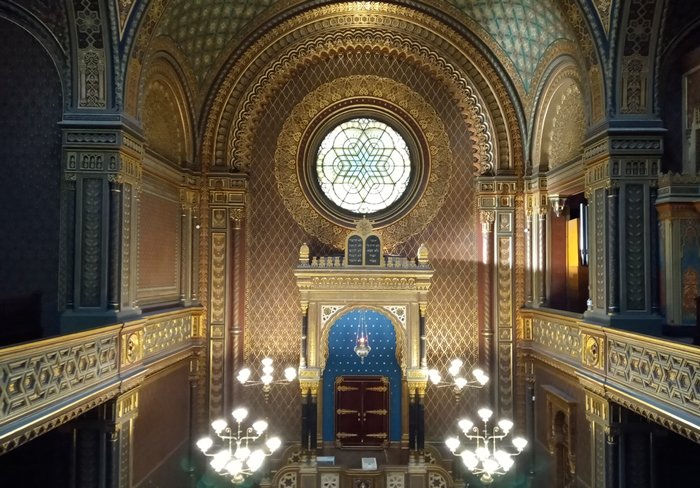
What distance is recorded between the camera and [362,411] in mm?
12219

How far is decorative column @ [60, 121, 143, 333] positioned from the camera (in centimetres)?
818

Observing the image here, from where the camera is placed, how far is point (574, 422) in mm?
9797

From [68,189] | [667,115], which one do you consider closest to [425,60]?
[667,115]

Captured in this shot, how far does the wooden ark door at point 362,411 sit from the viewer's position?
12.1 meters

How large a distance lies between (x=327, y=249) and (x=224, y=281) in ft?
7.77

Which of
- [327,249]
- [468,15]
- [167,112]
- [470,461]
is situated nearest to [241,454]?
[470,461]

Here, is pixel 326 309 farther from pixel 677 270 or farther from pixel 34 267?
pixel 677 270

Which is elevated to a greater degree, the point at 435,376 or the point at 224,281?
the point at 224,281

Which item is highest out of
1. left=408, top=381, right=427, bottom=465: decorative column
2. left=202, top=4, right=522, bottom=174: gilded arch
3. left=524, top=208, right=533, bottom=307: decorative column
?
left=202, top=4, right=522, bottom=174: gilded arch

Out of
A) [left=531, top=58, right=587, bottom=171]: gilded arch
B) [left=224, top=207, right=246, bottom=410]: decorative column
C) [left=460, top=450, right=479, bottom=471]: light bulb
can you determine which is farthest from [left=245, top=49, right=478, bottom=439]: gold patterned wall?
[left=460, top=450, right=479, bottom=471]: light bulb

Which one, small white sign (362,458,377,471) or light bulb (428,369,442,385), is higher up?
light bulb (428,369,442,385)

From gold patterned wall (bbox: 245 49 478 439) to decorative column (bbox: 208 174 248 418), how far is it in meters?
0.33

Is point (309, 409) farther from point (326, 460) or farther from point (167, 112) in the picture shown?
point (167, 112)

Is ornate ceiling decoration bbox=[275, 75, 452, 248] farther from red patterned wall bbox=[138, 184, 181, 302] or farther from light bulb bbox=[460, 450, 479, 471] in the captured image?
light bulb bbox=[460, 450, 479, 471]
